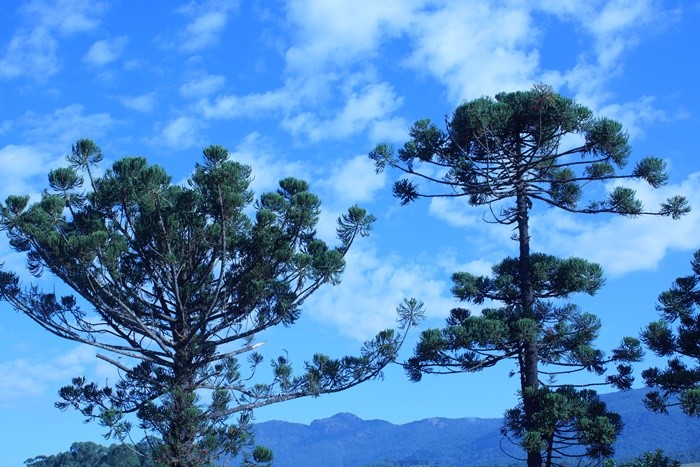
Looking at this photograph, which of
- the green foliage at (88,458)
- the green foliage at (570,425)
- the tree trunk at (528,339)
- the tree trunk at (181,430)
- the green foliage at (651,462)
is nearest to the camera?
the green foliage at (651,462)

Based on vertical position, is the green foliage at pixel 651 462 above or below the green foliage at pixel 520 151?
below

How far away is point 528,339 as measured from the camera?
12.7 metres

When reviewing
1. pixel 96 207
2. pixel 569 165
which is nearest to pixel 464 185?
pixel 569 165

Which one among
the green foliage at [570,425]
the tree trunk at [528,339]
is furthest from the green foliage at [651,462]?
the tree trunk at [528,339]

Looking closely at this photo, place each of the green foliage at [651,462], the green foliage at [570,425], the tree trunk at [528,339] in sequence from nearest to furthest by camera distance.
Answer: the green foliage at [651,462], the green foliage at [570,425], the tree trunk at [528,339]

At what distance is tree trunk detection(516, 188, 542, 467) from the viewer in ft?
40.8

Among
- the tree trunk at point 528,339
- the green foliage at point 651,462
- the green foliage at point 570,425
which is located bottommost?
the green foliage at point 651,462

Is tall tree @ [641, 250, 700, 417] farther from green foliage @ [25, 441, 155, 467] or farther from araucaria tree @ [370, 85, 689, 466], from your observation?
green foliage @ [25, 441, 155, 467]

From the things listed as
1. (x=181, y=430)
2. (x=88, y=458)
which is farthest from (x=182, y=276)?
(x=88, y=458)

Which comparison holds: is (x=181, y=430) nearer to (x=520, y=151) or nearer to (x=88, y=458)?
(x=520, y=151)

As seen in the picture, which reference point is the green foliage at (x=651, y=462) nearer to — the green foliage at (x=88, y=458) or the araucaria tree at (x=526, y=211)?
the araucaria tree at (x=526, y=211)

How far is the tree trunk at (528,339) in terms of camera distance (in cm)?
1242

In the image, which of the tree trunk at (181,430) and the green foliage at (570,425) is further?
the tree trunk at (181,430)

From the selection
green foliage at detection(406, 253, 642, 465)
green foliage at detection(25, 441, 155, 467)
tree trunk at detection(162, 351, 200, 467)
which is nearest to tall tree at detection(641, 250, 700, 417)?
green foliage at detection(406, 253, 642, 465)
